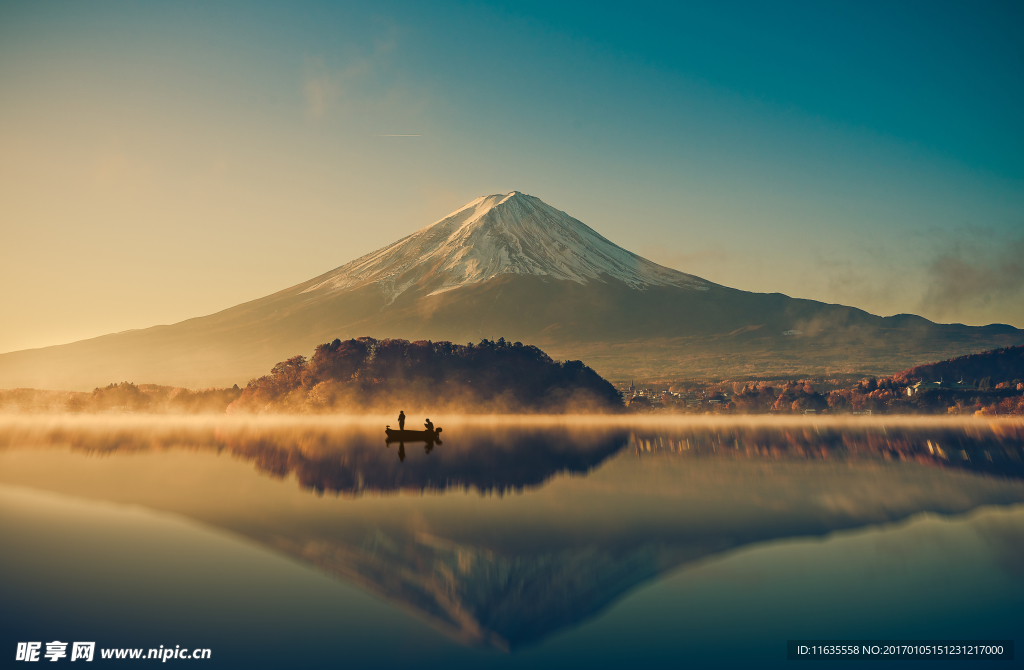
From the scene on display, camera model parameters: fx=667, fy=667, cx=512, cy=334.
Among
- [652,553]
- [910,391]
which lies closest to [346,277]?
[910,391]

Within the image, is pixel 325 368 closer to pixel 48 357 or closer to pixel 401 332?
pixel 401 332

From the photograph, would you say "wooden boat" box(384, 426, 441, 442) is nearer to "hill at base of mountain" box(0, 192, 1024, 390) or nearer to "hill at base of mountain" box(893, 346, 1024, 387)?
"hill at base of mountain" box(893, 346, 1024, 387)

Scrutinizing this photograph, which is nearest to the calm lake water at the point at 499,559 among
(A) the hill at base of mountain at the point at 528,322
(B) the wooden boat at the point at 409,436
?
(B) the wooden boat at the point at 409,436

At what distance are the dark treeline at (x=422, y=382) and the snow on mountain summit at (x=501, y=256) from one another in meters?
94.1

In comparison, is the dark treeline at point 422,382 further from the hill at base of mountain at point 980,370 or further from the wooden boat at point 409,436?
the hill at base of mountain at point 980,370

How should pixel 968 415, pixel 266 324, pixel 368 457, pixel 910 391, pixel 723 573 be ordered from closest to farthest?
pixel 723 573, pixel 368 457, pixel 968 415, pixel 910 391, pixel 266 324

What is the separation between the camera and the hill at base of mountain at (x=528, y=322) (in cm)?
13575

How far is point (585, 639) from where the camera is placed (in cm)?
Answer: 901

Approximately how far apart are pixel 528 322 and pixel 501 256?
1294 inches

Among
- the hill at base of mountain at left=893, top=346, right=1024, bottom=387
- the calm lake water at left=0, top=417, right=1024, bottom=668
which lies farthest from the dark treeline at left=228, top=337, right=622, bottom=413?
the hill at base of mountain at left=893, top=346, right=1024, bottom=387

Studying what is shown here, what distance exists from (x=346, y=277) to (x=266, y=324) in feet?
90.1

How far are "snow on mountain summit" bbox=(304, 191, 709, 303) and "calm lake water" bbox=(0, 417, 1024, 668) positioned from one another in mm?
136341

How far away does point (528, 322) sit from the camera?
14975 cm

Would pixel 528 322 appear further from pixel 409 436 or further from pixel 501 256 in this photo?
pixel 409 436
